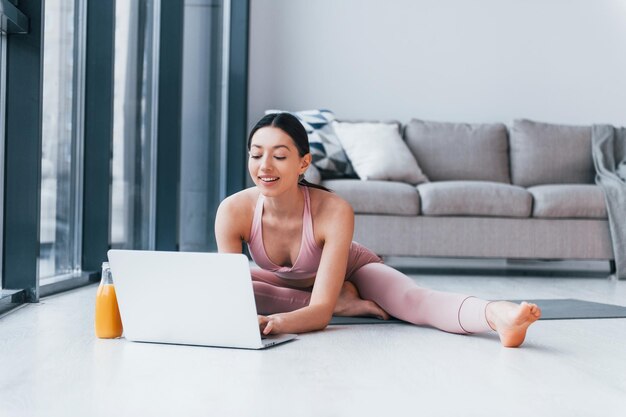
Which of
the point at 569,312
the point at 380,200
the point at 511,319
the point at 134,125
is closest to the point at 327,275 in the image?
the point at 511,319

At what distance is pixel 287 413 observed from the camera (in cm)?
137

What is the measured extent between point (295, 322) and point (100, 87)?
1827mm

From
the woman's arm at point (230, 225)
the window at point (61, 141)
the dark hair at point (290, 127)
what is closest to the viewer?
the dark hair at point (290, 127)

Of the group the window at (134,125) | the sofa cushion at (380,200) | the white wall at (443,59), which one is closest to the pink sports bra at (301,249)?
the window at (134,125)

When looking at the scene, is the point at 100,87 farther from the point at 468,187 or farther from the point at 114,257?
the point at 468,187

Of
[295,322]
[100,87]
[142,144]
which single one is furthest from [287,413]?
[142,144]

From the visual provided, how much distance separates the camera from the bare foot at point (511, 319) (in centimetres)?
195

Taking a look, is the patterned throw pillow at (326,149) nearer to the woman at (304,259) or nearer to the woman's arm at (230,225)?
the woman at (304,259)

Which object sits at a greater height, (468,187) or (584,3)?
(584,3)

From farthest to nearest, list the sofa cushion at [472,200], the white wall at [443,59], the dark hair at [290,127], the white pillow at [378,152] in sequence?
the white wall at [443,59] < the white pillow at [378,152] < the sofa cushion at [472,200] < the dark hair at [290,127]

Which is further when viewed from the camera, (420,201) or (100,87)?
(420,201)

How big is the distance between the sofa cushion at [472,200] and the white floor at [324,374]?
2157 millimetres

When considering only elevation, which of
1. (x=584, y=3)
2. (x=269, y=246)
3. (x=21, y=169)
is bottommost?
(x=269, y=246)

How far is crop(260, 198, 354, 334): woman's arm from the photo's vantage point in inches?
85.2
